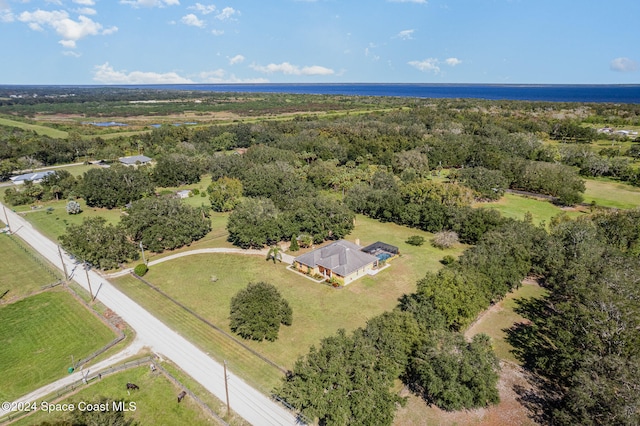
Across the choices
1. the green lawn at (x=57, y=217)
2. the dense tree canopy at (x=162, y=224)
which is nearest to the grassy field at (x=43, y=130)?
the green lawn at (x=57, y=217)

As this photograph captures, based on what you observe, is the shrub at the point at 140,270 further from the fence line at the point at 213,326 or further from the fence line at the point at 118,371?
the fence line at the point at 118,371

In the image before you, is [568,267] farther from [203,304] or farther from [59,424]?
[59,424]

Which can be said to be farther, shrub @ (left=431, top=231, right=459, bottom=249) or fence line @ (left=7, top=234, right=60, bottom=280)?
shrub @ (left=431, top=231, right=459, bottom=249)

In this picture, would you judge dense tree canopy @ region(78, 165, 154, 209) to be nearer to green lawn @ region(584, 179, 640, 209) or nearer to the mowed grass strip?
the mowed grass strip

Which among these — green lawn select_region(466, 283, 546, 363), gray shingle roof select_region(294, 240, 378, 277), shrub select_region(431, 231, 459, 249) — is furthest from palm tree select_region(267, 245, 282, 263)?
green lawn select_region(466, 283, 546, 363)

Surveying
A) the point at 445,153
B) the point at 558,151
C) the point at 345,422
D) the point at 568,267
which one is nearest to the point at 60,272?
the point at 345,422

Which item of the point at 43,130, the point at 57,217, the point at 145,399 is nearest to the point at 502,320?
the point at 145,399
